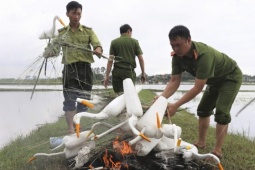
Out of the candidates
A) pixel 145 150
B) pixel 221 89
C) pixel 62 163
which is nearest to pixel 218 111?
pixel 221 89

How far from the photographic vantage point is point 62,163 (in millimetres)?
3229

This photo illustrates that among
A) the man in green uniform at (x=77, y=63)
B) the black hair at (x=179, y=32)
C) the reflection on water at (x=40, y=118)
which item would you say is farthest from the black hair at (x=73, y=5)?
the black hair at (x=179, y=32)

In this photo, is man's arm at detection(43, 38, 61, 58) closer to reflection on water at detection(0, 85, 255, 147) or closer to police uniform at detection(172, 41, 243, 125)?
reflection on water at detection(0, 85, 255, 147)

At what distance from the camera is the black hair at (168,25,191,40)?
2936 mm

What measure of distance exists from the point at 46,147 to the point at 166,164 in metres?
1.62

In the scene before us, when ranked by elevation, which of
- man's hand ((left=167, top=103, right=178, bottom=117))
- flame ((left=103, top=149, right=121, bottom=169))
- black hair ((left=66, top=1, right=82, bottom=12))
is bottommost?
flame ((left=103, top=149, right=121, bottom=169))

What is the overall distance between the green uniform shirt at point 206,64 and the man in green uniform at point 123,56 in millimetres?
1519

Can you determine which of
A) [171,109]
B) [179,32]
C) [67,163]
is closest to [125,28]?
[179,32]

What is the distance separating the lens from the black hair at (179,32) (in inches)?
116

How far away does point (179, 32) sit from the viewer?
2.94 meters

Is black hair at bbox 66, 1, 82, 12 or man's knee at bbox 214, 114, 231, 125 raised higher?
black hair at bbox 66, 1, 82, 12

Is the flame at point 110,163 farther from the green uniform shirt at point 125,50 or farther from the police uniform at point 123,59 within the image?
the green uniform shirt at point 125,50

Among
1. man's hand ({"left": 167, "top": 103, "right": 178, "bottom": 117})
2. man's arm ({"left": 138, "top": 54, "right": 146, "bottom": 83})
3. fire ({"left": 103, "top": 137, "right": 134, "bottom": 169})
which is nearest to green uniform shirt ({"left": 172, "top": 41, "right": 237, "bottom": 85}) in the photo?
man's hand ({"left": 167, "top": 103, "right": 178, "bottom": 117})

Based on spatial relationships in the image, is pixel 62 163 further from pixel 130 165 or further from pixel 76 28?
pixel 76 28
